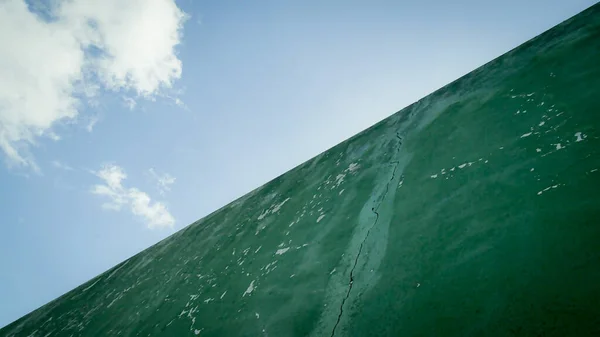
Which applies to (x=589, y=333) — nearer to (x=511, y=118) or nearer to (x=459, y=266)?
(x=459, y=266)

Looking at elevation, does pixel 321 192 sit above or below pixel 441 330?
above

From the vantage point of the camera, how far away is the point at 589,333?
0.63m

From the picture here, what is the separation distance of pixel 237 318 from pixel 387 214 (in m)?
0.72

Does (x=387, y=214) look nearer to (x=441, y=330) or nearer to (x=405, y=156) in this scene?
(x=405, y=156)

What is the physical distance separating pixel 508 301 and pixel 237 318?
0.96 metres

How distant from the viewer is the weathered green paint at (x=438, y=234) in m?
0.80

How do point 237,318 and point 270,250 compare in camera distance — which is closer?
point 237,318

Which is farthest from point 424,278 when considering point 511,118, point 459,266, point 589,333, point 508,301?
point 511,118

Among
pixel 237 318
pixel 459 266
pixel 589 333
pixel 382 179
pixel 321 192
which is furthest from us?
pixel 321 192

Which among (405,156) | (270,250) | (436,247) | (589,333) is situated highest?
(405,156)

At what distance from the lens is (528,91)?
1.40m

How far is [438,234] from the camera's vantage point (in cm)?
106

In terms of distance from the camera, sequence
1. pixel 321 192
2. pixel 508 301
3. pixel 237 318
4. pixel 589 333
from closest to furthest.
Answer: pixel 589 333 < pixel 508 301 < pixel 237 318 < pixel 321 192

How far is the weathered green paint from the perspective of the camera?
799mm
